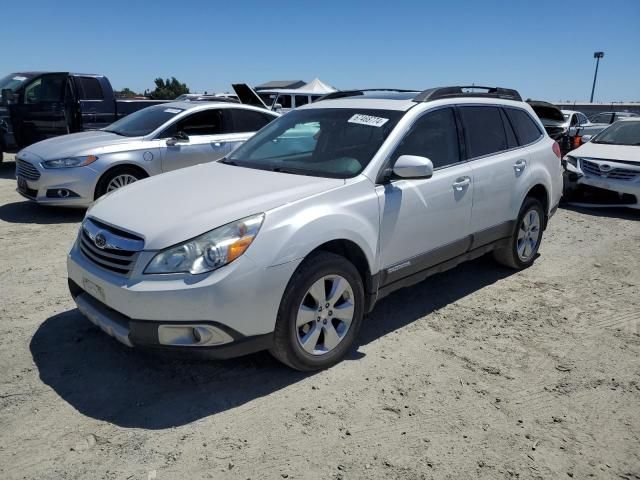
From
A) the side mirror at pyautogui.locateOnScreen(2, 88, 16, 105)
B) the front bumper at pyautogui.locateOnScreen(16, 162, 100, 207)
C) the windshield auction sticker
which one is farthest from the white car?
the side mirror at pyautogui.locateOnScreen(2, 88, 16, 105)

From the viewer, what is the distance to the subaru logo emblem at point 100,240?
10.4ft

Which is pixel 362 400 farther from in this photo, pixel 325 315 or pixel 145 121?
pixel 145 121

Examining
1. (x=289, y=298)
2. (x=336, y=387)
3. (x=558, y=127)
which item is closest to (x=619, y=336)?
(x=336, y=387)

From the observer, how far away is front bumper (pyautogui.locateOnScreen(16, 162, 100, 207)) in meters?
6.74

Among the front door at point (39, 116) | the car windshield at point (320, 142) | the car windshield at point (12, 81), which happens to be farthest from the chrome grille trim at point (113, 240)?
the car windshield at point (12, 81)

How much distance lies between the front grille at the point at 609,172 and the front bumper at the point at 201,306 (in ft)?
23.7

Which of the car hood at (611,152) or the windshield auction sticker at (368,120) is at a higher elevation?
the windshield auction sticker at (368,120)

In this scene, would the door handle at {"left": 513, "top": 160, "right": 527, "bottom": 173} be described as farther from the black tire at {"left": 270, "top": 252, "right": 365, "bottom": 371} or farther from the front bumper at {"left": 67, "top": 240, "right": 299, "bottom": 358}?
the front bumper at {"left": 67, "top": 240, "right": 299, "bottom": 358}

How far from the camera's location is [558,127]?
12.1 metres

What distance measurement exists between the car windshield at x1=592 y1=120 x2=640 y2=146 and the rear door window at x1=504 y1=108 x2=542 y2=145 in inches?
188

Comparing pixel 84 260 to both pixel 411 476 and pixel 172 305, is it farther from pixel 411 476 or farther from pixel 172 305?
pixel 411 476

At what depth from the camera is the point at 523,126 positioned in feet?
17.3

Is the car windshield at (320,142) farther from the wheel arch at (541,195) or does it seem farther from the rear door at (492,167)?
the wheel arch at (541,195)

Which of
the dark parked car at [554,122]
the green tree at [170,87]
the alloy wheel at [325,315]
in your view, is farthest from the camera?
the green tree at [170,87]
